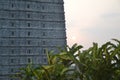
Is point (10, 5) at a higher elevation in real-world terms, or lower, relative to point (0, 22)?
higher

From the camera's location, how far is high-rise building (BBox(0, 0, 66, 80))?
3174 inches

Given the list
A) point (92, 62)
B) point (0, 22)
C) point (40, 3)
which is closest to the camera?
point (92, 62)

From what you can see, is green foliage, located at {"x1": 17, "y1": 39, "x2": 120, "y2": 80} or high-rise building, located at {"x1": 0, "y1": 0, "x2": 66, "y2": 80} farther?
high-rise building, located at {"x1": 0, "y1": 0, "x2": 66, "y2": 80}

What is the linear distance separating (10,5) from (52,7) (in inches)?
506

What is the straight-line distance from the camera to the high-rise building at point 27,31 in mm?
80625

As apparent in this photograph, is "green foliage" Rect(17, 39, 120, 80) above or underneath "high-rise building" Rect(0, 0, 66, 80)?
underneath

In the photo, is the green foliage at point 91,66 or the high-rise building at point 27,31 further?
the high-rise building at point 27,31

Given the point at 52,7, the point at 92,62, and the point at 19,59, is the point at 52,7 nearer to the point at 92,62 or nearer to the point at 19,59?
the point at 19,59

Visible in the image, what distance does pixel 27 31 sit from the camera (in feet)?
275

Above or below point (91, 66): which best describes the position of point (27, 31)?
above

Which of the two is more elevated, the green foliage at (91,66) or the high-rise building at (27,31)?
the high-rise building at (27,31)

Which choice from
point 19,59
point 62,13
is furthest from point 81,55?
point 62,13

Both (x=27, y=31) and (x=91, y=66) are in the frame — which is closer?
(x=91, y=66)

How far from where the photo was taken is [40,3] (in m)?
87.4
